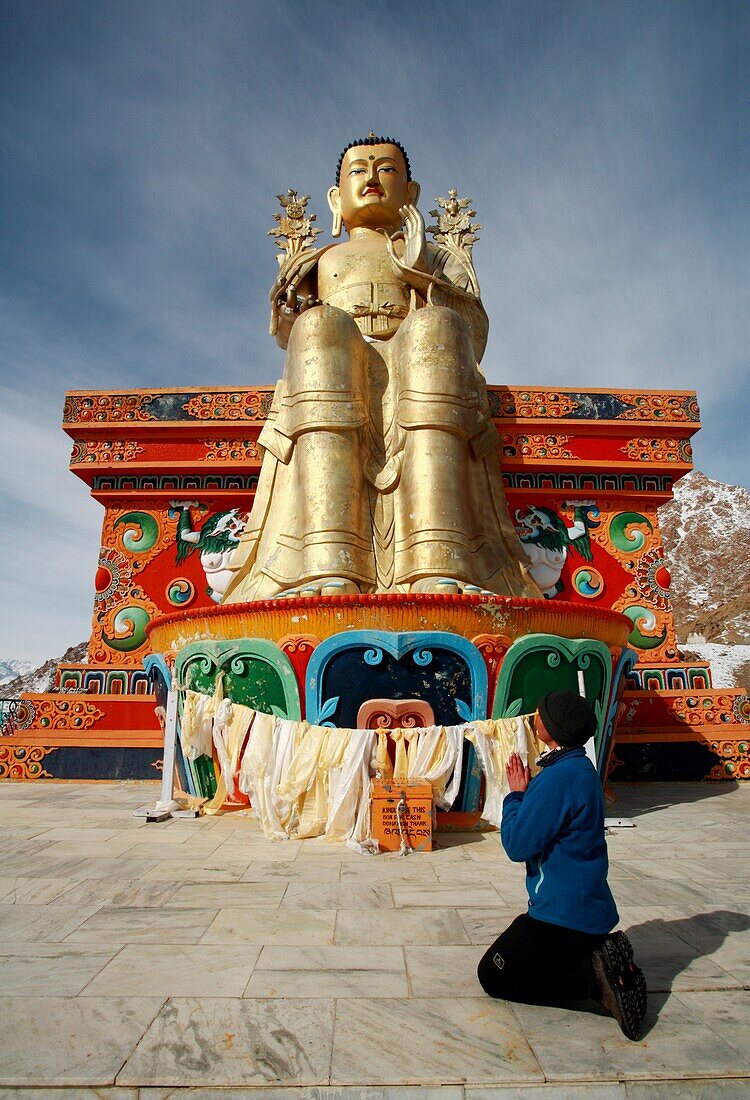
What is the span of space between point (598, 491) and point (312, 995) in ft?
21.6

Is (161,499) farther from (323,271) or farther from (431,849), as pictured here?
(431,849)

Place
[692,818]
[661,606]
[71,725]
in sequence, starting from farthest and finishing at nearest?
[661,606]
[71,725]
[692,818]

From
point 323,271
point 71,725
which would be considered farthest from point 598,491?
point 71,725

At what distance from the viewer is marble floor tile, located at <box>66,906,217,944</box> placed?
2.15 m

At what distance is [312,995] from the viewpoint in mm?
1742

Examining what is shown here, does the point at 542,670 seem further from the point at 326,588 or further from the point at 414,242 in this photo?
the point at 414,242

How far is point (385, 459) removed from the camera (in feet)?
17.9

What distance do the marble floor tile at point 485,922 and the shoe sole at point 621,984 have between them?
56 centimetres

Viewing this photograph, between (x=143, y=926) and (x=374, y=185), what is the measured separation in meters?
6.62

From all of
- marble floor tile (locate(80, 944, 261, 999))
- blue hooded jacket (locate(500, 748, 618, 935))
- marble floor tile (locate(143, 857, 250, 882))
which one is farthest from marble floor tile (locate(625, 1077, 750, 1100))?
marble floor tile (locate(143, 857, 250, 882))

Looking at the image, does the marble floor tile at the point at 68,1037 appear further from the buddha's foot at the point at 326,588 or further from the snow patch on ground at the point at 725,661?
the snow patch on ground at the point at 725,661

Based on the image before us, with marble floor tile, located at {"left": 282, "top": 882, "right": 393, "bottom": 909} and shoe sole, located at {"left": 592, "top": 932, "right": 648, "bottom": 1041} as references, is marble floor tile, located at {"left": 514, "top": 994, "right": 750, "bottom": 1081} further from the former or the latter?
marble floor tile, located at {"left": 282, "top": 882, "right": 393, "bottom": 909}

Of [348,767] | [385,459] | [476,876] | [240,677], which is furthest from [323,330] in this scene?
[476,876]

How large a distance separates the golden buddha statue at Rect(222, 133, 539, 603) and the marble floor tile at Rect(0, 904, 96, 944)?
2.33m
